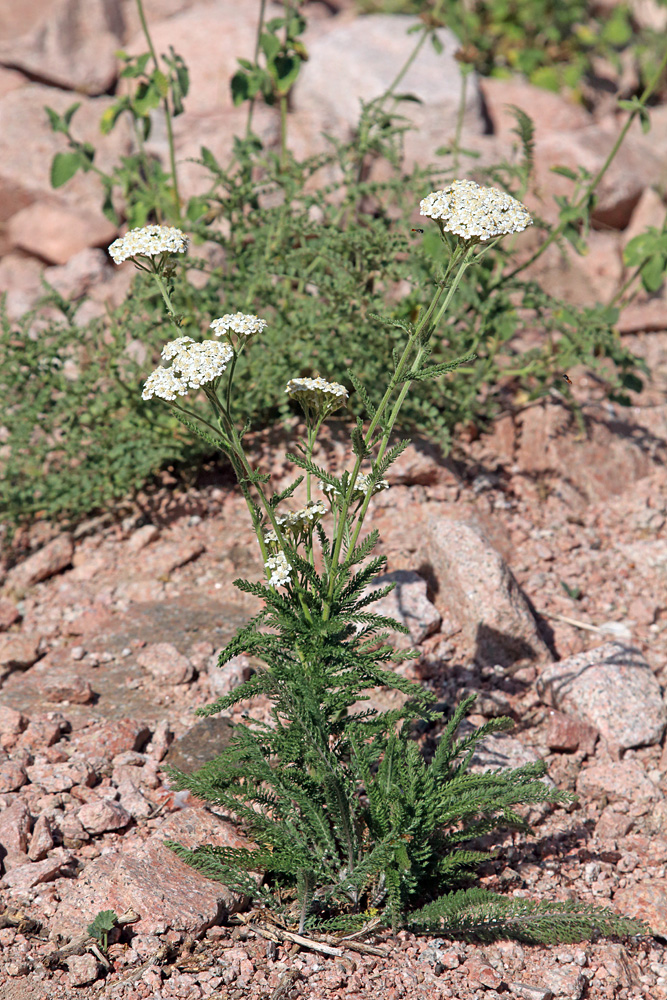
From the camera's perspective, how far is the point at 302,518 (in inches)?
97.0

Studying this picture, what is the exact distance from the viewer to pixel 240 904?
2.48m

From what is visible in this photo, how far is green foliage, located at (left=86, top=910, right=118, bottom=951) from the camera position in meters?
2.29

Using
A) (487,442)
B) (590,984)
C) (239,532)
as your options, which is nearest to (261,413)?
(239,532)

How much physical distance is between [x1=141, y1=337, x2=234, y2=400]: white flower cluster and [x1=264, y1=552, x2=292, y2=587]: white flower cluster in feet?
1.71

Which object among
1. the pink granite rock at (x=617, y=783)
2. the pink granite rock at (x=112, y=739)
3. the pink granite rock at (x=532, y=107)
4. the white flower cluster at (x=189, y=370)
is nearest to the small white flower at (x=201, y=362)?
the white flower cluster at (x=189, y=370)

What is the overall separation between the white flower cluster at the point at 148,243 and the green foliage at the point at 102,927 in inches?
66.2

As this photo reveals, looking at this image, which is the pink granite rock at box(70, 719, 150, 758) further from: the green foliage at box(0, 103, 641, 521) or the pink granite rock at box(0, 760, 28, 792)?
the green foliage at box(0, 103, 641, 521)

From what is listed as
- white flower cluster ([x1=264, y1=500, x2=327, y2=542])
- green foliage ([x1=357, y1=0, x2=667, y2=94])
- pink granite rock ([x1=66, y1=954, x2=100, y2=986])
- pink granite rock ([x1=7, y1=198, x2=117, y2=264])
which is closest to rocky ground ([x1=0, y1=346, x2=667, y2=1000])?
pink granite rock ([x1=66, y1=954, x2=100, y2=986])

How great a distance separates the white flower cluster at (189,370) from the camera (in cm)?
205

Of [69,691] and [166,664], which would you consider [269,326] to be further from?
[69,691]

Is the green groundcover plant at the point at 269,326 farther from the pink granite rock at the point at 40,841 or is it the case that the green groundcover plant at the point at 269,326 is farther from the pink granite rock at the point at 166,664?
the pink granite rock at the point at 40,841

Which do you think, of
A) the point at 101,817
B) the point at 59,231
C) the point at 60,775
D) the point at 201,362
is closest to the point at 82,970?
the point at 101,817

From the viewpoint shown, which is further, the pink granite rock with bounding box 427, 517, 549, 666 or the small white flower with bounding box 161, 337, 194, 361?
the pink granite rock with bounding box 427, 517, 549, 666

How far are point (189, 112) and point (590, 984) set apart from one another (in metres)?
6.06
